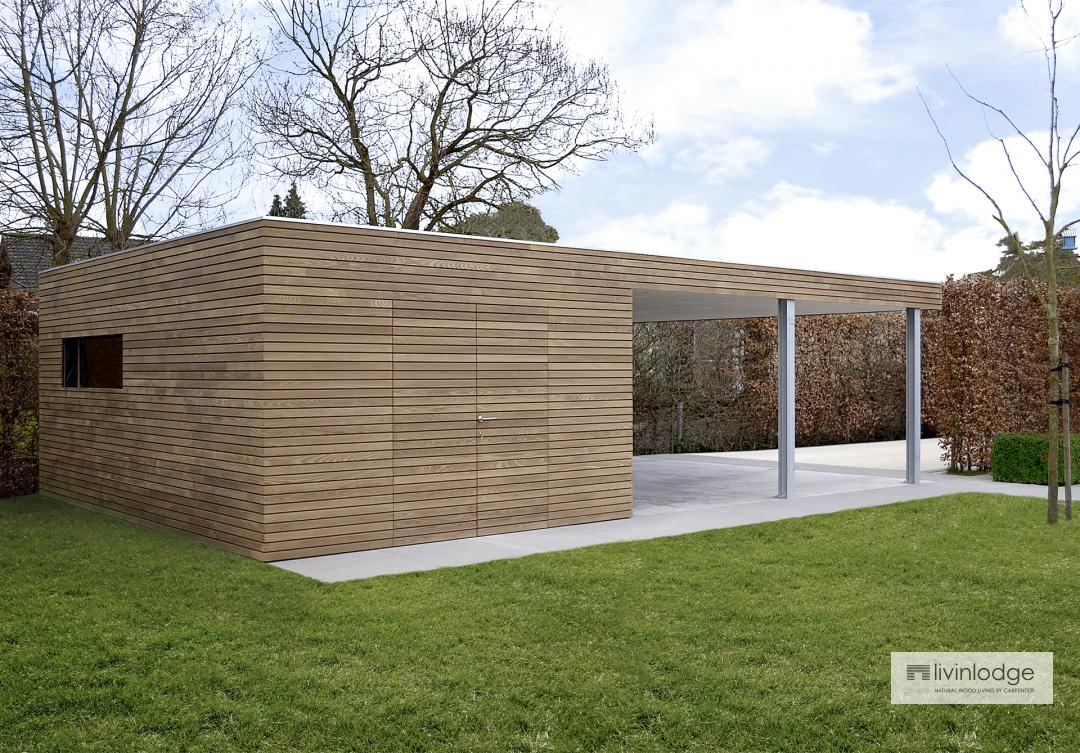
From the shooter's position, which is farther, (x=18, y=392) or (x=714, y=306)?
(x=714, y=306)

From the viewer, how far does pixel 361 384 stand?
7.73 m

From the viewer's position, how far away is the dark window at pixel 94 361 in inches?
389

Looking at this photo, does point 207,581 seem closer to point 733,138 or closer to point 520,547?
point 520,547

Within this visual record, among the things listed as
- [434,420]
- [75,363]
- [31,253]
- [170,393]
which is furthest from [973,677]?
[31,253]

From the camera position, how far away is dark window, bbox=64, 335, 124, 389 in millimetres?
9875

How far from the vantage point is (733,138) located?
1856 cm

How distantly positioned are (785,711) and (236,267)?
5.31 metres

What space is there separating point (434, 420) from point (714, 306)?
540 centimetres

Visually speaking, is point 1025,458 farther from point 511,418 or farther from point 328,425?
point 328,425

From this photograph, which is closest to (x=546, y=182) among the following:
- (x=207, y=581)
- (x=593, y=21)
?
(x=593, y=21)

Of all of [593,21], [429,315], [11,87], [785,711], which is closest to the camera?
[785,711]

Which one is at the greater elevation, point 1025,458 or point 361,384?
point 361,384

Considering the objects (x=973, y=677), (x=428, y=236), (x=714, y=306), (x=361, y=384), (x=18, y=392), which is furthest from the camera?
(x=714, y=306)

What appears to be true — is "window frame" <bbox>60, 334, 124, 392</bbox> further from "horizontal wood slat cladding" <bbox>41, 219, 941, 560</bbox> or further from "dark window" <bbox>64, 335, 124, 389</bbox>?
"horizontal wood slat cladding" <bbox>41, 219, 941, 560</bbox>
